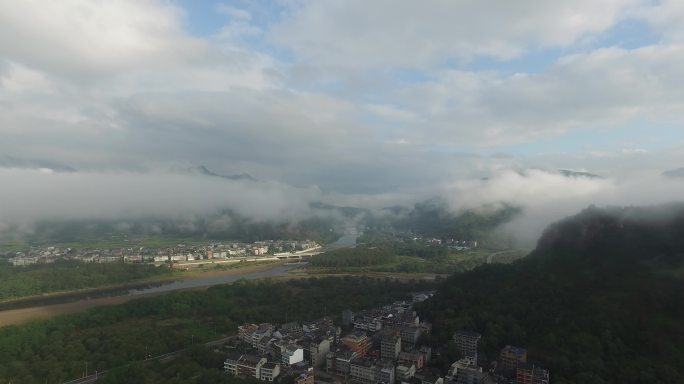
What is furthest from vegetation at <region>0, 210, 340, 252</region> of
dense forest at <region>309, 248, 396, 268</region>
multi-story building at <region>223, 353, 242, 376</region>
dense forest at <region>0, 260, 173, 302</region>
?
multi-story building at <region>223, 353, 242, 376</region>

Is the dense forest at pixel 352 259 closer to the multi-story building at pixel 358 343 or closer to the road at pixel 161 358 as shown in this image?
the road at pixel 161 358

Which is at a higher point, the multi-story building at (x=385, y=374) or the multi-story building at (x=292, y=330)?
the multi-story building at (x=292, y=330)

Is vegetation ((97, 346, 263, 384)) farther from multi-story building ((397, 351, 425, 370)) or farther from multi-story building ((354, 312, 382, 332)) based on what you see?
multi-story building ((354, 312, 382, 332))

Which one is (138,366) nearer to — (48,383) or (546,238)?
(48,383)

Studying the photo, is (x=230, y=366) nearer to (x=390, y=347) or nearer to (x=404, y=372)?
(x=390, y=347)

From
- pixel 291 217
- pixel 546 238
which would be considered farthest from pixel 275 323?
pixel 291 217

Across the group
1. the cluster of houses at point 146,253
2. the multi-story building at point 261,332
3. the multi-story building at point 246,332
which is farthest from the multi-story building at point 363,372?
the cluster of houses at point 146,253
